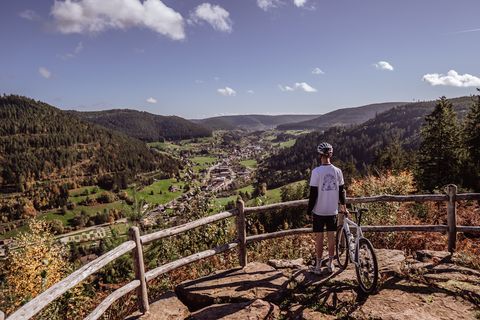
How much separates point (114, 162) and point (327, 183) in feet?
654

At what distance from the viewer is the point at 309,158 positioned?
175m

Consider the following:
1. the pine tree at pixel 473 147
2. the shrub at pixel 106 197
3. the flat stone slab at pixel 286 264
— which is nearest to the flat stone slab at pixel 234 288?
the flat stone slab at pixel 286 264

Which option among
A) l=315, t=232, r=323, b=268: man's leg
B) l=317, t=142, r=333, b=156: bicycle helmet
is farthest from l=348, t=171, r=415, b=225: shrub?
l=317, t=142, r=333, b=156: bicycle helmet

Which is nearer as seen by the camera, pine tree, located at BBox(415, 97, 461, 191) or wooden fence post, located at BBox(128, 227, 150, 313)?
wooden fence post, located at BBox(128, 227, 150, 313)

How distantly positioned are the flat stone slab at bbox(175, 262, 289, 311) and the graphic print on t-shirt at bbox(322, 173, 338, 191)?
207 cm

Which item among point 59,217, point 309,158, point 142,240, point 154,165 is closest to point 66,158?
point 154,165

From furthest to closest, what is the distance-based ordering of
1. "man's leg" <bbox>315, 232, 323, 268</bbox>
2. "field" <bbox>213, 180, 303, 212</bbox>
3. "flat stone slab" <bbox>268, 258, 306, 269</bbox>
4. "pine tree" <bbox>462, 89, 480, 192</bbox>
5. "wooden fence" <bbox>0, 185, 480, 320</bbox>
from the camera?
"pine tree" <bbox>462, 89, 480, 192</bbox>, "field" <bbox>213, 180, 303, 212</bbox>, "flat stone slab" <bbox>268, 258, 306, 269</bbox>, "man's leg" <bbox>315, 232, 323, 268</bbox>, "wooden fence" <bbox>0, 185, 480, 320</bbox>

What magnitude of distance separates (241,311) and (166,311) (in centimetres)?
144

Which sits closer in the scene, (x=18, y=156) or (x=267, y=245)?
(x=267, y=245)

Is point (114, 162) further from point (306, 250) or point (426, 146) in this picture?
point (306, 250)

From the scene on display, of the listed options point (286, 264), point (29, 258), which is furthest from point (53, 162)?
point (286, 264)

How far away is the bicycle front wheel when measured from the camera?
5.66 metres

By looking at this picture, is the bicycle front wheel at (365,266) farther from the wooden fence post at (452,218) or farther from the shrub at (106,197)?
the shrub at (106,197)

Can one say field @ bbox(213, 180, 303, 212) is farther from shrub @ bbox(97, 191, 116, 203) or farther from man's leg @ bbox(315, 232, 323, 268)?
shrub @ bbox(97, 191, 116, 203)
